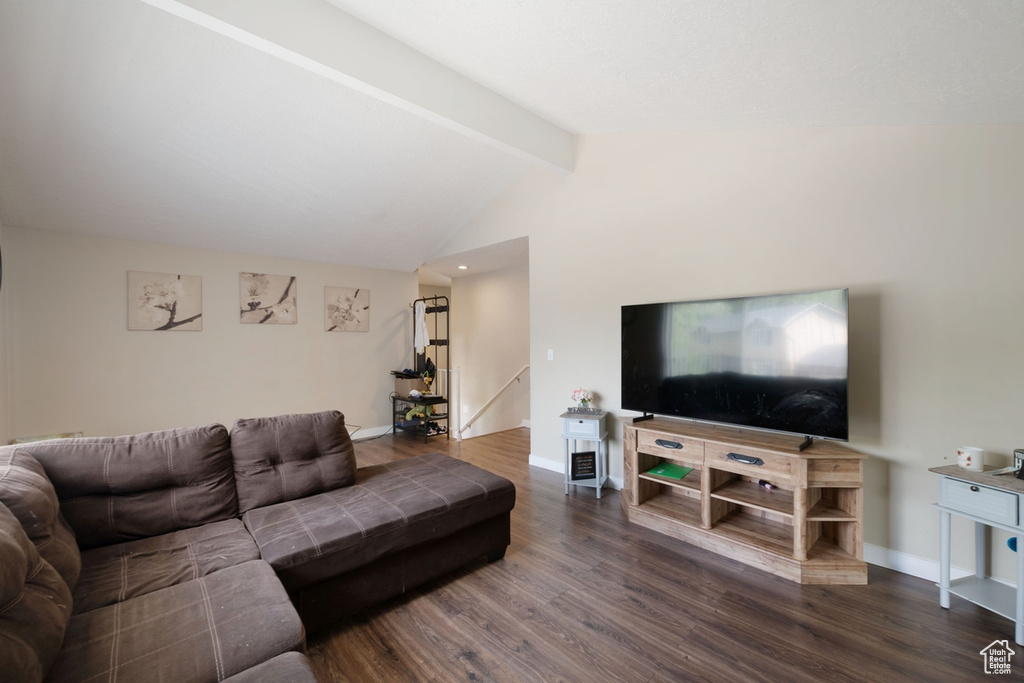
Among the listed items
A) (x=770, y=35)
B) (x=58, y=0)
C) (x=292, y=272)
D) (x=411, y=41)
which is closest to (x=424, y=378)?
(x=292, y=272)

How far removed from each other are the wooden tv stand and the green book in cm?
4

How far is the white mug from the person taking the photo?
1947mm

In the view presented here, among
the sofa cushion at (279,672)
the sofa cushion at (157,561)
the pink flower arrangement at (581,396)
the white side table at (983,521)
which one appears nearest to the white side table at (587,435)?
the pink flower arrangement at (581,396)

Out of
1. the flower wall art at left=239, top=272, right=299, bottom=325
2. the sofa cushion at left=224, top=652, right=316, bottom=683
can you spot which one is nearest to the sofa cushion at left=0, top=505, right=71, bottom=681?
the sofa cushion at left=224, top=652, right=316, bottom=683

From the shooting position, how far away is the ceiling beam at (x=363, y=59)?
1.86 metres

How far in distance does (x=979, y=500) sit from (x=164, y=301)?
20.3ft

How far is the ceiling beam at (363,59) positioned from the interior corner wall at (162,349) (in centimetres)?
319

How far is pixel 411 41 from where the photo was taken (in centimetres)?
237

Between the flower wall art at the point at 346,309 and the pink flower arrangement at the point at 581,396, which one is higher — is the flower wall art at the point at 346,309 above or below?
above

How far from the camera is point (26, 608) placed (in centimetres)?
105

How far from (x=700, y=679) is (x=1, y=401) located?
4959 millimetres

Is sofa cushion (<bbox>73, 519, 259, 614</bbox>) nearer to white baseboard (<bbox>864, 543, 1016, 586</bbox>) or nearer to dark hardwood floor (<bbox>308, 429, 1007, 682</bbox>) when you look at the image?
dark hardwood floor (<bbox>308, 429, 1007, 682</bbox>)

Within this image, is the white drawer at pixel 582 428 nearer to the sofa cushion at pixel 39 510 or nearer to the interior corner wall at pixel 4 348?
the sofa cushion at pixel 39 510

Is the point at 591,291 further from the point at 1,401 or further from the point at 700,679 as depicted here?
the point at 1,401
